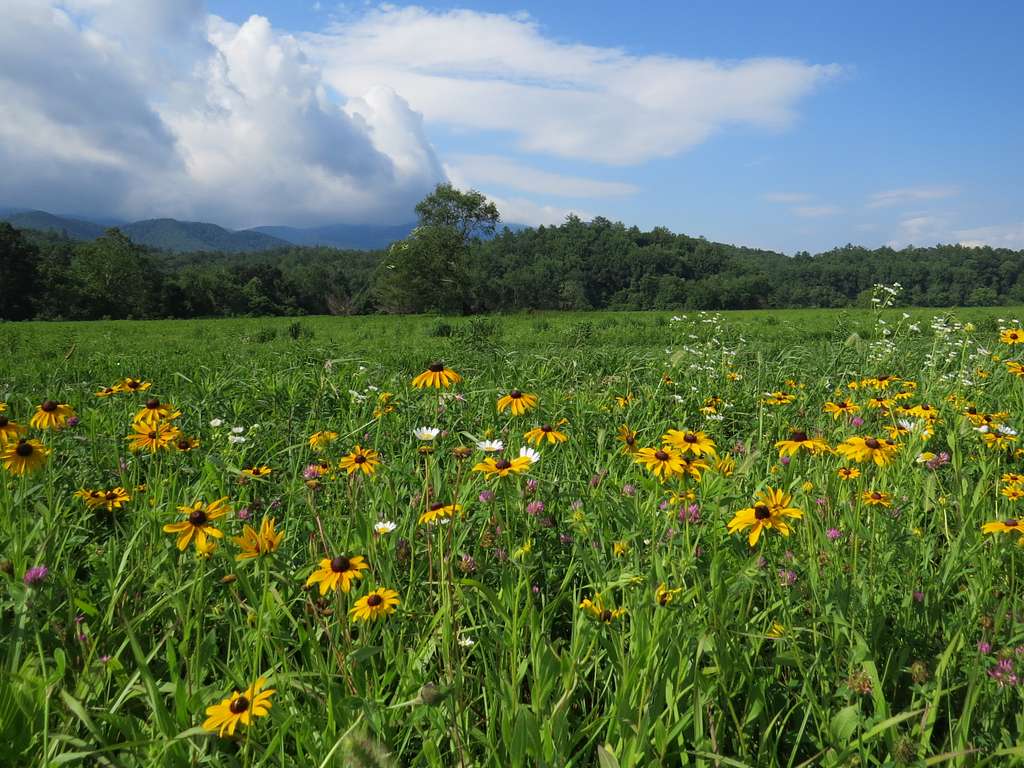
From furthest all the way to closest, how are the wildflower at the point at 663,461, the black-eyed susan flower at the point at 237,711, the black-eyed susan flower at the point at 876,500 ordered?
the black-eyed susan flower at the point at 876,500 < the wildflower at the point at 663,461 < the black-eyed susan flower at the point at 237,711

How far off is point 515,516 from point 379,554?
22.5 inches

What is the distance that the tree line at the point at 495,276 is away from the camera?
48.9 m

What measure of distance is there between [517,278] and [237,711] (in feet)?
248

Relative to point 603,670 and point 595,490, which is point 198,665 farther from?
point 595,490

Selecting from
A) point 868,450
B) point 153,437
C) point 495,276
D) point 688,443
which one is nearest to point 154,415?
point 153,437

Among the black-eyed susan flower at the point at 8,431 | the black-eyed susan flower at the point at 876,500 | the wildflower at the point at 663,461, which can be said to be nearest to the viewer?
the wildflower at the point at 663,461

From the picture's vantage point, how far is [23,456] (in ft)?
5.83

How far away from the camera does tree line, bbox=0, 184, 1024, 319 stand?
4894 cm

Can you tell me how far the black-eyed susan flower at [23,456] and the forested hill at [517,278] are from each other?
150 ft

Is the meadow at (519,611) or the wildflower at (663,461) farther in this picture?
the wildflower at (663,461)

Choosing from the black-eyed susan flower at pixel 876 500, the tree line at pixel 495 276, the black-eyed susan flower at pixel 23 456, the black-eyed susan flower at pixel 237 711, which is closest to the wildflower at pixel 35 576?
the black-eyed susan flower at pixel 23 456

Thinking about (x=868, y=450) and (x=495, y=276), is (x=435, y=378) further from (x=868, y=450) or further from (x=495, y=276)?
(x=495, y=276)

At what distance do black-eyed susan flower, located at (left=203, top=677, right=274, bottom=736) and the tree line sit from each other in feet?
152

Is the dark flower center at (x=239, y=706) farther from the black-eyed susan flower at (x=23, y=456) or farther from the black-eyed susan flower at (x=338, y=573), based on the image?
the black-eyed susan flower at (x=23, y=456)
